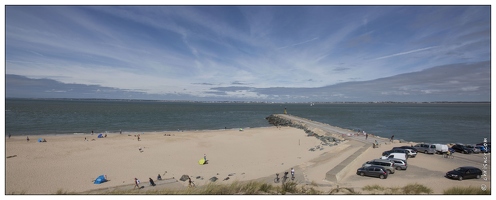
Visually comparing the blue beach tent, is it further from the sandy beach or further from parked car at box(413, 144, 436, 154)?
parked car at box(413, 144, 436, 154)

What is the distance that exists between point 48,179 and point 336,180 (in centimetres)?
2073

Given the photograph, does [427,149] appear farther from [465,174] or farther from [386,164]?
[386,164]

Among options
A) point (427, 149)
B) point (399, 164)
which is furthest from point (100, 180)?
point (427, 149)

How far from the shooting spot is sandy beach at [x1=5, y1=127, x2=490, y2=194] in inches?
659

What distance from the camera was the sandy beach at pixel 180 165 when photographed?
16.8 meters

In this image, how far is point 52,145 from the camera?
3108 centimetres

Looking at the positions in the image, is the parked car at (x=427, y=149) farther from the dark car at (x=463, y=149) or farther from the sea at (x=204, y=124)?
the sea at (x=204, y=124)

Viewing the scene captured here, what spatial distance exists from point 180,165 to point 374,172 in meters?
16.1

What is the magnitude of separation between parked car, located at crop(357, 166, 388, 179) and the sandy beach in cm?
43

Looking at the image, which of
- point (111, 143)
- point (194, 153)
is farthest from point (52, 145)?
point (194, 153)

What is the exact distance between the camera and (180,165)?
22.7 metres

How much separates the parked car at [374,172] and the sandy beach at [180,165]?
1.42 feet

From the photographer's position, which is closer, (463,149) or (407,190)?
(407,190)

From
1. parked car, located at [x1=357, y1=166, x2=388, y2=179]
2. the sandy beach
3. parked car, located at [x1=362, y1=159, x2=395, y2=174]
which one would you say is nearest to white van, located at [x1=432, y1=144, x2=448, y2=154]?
the sandy beach
